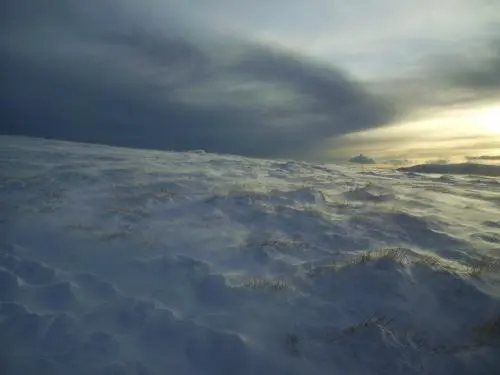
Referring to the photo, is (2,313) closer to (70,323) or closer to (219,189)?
(70,323)

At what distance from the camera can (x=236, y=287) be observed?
18.2 feet

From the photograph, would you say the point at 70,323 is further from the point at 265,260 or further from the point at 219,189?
the point at 219,189

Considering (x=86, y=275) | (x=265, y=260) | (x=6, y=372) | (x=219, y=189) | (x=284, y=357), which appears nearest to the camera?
(x=6, y=372)

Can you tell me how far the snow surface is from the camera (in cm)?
435

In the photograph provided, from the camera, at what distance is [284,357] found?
4344 millimetres

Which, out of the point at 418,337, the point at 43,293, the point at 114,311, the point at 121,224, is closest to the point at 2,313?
the point at 43,293

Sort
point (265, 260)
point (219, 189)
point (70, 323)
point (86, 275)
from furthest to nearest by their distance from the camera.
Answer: point (219, 189) < point (265, 260) < point (86, 275) < point (70, 323)

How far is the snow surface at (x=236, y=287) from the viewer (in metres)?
4.35

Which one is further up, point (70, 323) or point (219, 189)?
point (219, 189)

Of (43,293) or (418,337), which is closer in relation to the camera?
(418,337)

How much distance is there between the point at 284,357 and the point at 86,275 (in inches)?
134

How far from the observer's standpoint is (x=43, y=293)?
523cm

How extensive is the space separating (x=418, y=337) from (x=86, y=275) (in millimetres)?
4993

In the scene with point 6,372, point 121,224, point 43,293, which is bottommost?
point 6,372
